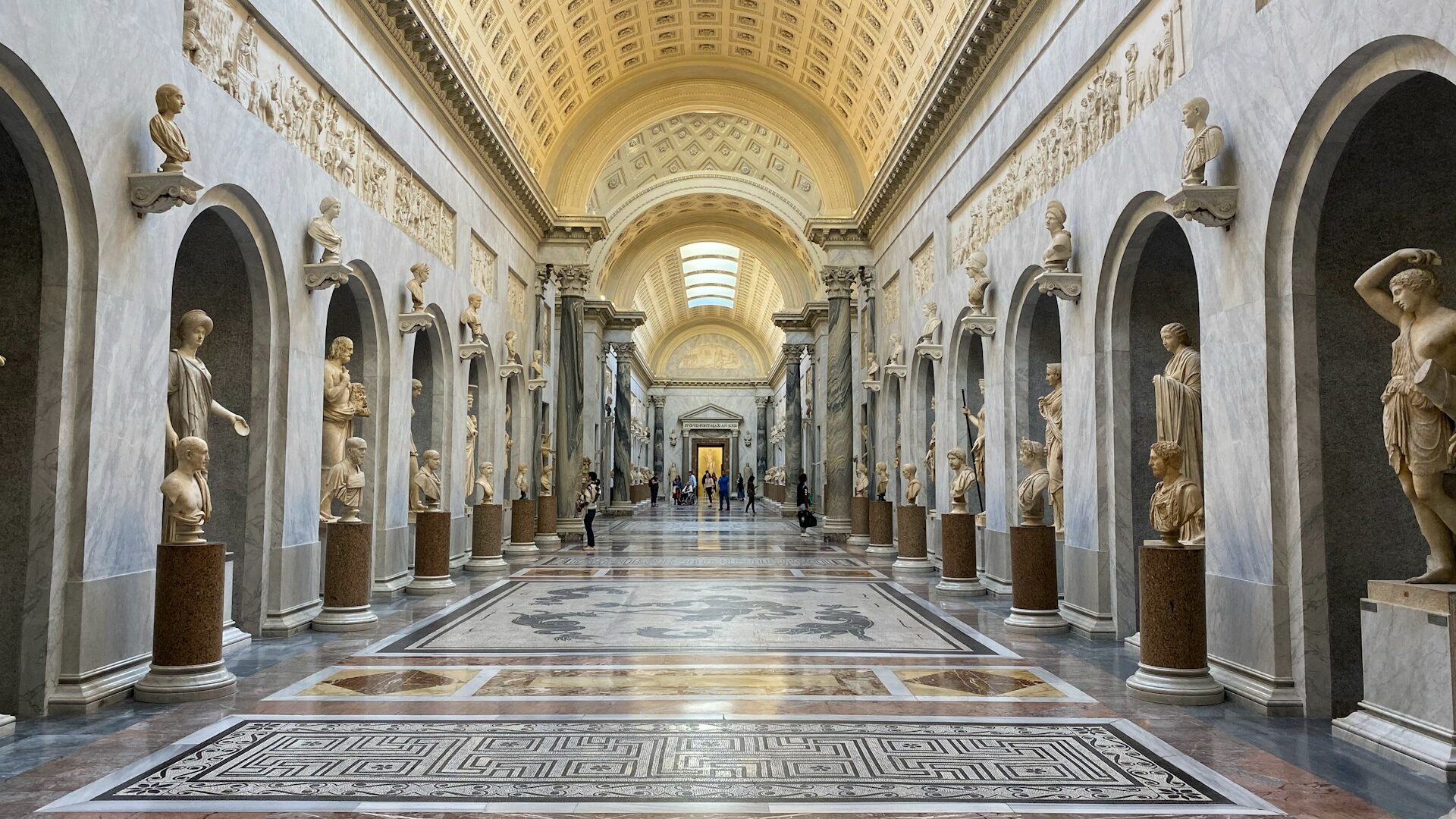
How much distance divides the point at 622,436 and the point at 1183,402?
99.5 ft

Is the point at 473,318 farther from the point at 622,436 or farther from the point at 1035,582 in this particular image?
the point at 622,436

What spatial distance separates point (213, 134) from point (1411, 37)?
9380 mm

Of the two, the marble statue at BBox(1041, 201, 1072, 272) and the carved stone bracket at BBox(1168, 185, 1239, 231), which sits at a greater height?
the marble statue at BBox(1041, 201, 1072, 272)

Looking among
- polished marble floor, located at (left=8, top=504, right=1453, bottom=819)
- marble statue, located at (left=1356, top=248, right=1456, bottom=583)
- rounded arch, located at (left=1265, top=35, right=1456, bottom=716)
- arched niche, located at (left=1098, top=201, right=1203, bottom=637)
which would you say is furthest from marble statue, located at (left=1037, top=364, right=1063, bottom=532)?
marble statue, located at (left=1356, top=248, right=1456, bottom=583)

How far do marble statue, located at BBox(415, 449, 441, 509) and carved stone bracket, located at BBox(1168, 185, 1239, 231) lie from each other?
36.2ft

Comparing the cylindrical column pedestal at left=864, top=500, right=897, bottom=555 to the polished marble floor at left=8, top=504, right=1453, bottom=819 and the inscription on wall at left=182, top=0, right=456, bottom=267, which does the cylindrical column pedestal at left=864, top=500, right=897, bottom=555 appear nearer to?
the polished marble floor at left=8, top=504, right=1453, bottom=819

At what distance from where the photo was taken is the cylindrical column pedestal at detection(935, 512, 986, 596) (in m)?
13.5

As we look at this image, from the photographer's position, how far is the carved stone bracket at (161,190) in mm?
7309

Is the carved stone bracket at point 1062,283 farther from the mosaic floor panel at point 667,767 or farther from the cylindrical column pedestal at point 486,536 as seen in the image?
the cylindrical column pedestal at point 486,536

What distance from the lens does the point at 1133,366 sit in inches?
398

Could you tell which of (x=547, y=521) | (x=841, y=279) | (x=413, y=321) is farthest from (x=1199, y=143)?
(x=547, y=521)

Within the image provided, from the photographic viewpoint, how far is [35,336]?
6816 mm

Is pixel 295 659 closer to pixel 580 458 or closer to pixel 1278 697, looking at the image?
pixel 1278 697

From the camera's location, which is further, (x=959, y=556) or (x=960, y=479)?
(x=959, y=556)
